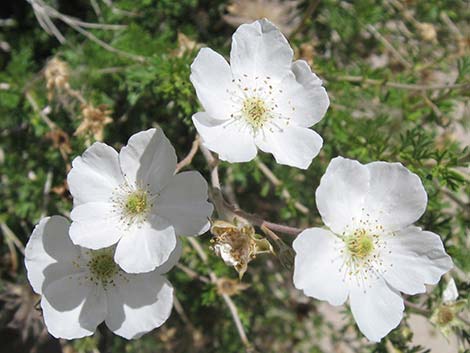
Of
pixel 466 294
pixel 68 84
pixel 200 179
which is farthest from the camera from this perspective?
pixel 68 84

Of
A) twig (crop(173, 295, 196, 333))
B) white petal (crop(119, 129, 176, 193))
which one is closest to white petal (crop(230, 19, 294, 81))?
white petal (crop(119, 129, 176, 193))

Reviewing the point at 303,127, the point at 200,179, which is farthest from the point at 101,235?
the point at 303,127

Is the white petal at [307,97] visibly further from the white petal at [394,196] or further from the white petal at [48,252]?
the white petal at [48,252]

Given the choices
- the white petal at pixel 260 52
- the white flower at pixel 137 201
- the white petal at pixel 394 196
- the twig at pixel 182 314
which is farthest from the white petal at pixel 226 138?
the twig at pixel 182 314

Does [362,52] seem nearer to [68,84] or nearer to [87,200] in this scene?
[68,84]

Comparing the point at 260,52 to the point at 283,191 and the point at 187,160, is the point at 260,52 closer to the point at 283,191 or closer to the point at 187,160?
the point at 187,160

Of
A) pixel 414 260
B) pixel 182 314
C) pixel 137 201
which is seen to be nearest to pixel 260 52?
pixel 137 201
